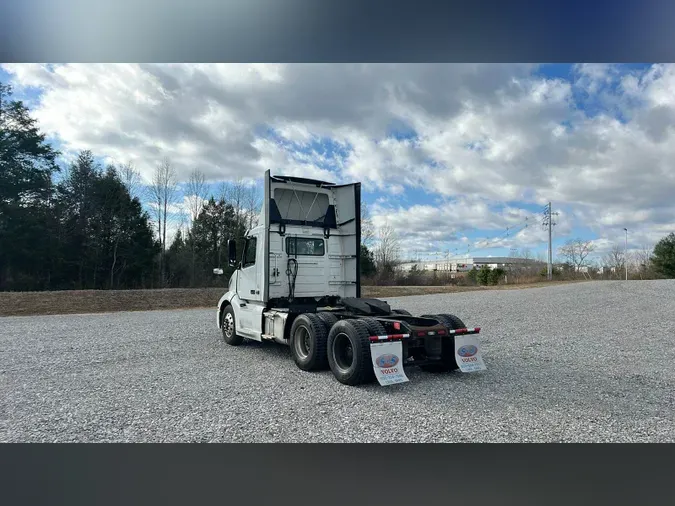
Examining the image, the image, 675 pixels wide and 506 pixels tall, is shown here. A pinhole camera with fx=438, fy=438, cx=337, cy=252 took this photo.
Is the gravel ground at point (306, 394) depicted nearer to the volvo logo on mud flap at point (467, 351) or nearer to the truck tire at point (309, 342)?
the truck tire at point (309, 342)

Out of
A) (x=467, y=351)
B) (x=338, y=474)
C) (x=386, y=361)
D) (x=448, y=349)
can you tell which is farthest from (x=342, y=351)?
(x=338, y=474)

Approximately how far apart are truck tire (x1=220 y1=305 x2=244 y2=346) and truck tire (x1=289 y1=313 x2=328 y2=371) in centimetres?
243

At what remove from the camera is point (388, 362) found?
5918mm

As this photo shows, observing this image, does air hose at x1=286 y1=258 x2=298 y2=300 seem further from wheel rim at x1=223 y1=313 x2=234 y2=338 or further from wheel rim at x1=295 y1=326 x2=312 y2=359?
wheel rim at x1=223 y1=313 x2=234 y2=338

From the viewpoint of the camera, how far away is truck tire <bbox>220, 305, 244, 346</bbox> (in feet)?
30.6

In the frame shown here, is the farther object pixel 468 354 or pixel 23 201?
pixel 23 201

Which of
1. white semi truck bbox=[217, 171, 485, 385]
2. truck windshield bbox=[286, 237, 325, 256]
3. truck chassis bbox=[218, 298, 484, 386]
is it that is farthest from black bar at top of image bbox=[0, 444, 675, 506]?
truck windshield bbox=[286, 237, 325, 256]

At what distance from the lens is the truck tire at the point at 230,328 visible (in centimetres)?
934

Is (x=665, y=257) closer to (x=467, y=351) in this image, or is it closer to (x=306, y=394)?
(x=467, y=351)

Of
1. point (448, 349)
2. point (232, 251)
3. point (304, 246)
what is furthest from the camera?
point (232, 251)

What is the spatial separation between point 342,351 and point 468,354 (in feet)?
6.27

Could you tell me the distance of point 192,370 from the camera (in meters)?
7.11

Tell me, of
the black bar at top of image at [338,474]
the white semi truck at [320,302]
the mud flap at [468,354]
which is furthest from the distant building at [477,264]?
the black bar at top of image at [338,474]
